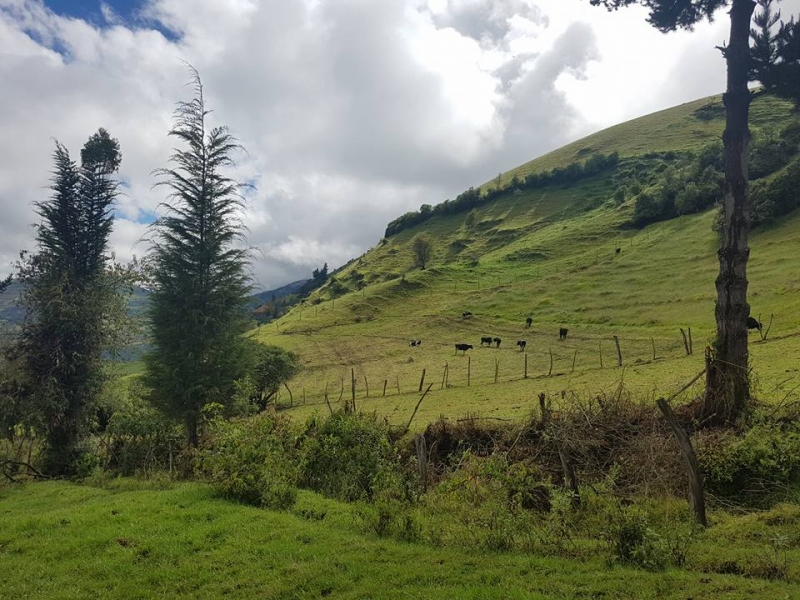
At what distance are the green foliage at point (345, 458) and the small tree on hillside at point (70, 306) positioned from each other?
13769 millimetres

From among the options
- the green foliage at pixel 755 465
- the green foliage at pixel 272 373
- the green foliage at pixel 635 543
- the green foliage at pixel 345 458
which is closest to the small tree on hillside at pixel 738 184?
the green foliage at pixel 755 465

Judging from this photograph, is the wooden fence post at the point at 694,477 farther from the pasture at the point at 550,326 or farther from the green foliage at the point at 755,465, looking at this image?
the pasture at the point at 550,326

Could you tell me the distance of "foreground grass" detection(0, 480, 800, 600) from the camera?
6.46 metres

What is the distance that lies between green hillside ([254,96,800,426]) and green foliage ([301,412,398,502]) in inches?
221

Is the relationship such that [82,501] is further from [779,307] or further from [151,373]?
[779,307]

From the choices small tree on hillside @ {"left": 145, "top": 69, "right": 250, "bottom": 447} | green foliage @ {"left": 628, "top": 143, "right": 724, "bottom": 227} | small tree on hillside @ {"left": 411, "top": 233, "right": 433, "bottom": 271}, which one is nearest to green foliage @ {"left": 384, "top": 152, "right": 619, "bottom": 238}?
small tree on hillside @ {"left": 411, "top": 233, "right": 433, "bottom": 271}

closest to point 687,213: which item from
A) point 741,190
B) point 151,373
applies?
point 741,190

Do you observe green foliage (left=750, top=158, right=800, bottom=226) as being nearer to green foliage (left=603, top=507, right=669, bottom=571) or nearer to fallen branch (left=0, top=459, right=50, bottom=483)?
green foliage (left=603, top=507, right=669, bottom=571)

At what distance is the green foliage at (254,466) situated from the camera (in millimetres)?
11328

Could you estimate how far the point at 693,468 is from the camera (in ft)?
27.1

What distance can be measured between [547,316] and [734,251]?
4717 cm

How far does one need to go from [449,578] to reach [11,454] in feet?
77.6

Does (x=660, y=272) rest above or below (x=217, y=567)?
above

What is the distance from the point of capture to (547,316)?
196 ft
